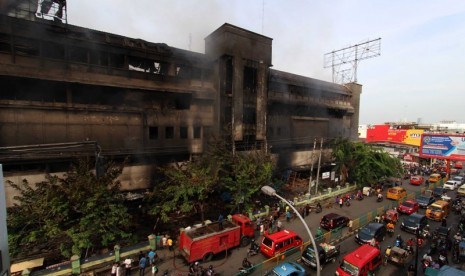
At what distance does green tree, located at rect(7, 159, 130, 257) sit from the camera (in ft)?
44.7

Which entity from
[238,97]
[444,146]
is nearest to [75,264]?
[238,97]

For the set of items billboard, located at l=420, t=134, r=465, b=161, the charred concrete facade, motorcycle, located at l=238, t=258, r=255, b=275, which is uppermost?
the charred concrete facade

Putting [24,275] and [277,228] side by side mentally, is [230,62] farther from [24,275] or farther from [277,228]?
[24,275]

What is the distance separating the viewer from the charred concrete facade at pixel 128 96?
1702 centimetres

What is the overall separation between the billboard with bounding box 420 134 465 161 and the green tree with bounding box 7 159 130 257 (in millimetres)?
38378

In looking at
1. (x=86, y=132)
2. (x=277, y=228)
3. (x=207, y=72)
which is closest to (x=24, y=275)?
(x=86, y=132)

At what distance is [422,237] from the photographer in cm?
1933

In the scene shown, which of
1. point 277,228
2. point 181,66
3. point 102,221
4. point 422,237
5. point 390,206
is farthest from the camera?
point 390,206

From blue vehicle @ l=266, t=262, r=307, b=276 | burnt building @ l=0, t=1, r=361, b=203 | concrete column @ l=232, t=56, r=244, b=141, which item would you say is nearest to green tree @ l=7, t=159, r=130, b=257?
burnt building @ l=0, t=1, r=361, b=203

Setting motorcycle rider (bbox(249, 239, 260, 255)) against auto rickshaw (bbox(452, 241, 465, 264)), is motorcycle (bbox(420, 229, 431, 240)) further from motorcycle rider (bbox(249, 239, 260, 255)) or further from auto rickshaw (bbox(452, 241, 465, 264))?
motorcycle rider (bbox(249, 239, 260, 255))

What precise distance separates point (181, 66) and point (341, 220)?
66.8ft

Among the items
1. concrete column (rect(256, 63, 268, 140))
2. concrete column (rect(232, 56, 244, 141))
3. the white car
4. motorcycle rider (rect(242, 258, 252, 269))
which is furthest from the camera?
the white car

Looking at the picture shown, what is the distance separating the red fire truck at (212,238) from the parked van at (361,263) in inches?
260

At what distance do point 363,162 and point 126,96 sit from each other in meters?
29.5
